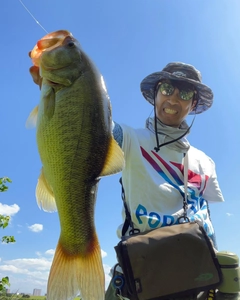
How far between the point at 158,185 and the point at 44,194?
1.38 metres

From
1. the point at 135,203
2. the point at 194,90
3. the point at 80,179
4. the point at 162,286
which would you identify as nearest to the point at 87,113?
the point at 80,179

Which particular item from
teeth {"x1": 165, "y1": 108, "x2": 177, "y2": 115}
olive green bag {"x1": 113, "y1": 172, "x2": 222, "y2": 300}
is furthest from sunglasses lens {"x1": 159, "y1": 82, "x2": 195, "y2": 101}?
olive green bag {"x1": 113, "y1": 172, "x2": 222, "y2": 300}

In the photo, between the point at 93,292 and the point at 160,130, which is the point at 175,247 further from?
the point at 160,130

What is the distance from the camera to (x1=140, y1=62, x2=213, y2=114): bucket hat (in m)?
4.09

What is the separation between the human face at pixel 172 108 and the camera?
3.95 meters

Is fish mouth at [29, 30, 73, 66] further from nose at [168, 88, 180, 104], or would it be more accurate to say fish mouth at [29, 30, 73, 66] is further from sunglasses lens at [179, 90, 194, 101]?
sunglasses lens at [179, 90, 194, 101]

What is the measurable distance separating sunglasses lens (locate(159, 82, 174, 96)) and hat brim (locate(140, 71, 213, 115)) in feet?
0.27

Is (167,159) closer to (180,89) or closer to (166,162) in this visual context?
(166,162)

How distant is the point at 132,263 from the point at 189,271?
0.51 meters

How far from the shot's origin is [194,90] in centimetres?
420

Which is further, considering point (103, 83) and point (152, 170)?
point (152, 170)

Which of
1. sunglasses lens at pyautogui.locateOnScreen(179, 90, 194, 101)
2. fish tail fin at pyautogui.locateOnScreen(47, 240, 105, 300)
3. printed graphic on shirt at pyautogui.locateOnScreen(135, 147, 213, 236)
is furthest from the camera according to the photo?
sunglasses lens at pyautogui.locateOnScreen(179, 90, 194, 101)

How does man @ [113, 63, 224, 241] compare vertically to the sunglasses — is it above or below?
below

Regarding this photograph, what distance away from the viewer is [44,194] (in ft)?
7.46
